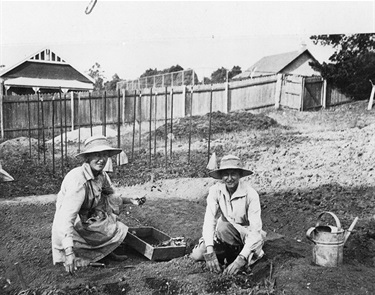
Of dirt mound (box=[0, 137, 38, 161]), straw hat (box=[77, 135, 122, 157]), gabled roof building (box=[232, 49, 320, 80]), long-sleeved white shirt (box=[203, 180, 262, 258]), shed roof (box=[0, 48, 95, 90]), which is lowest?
dirt mound (box=[0, 137, 38, 161])

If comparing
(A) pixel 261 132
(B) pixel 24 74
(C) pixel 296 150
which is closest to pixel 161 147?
(A) pixel 261 132

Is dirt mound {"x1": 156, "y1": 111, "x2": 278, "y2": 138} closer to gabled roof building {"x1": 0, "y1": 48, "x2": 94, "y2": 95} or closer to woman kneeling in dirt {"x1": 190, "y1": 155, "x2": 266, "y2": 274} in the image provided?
woman kneeling in dirt {"x1": 190, "y1": 155, "x2": 266, "y2": 274}

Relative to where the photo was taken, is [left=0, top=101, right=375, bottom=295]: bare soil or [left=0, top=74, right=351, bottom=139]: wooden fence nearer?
[left=0, top=101, right=375, bottom=295]: bare soil

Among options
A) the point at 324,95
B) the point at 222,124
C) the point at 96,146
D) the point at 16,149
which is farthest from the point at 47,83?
the point at 96,146

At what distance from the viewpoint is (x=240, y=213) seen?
13.7 ft

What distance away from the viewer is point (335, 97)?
57.4ft

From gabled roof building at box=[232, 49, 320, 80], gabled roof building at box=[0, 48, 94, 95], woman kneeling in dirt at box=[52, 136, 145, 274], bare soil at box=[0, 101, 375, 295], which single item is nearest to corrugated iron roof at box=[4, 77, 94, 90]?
gabled roof building at box=[0, 48, 94, 95]

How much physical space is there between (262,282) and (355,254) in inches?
76.5

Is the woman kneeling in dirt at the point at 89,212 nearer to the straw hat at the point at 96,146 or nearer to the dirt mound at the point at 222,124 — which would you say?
the straw hat at the point at 96,146

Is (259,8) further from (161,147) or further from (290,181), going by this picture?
(161,147)

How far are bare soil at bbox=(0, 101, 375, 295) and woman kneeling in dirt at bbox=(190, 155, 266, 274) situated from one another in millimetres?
149

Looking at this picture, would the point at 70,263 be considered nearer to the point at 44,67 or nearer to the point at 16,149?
the point at 16,149

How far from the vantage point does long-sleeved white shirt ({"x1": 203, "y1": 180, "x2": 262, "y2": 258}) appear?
13.1ft

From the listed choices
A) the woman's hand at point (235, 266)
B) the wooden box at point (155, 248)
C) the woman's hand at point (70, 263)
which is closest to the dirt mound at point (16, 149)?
the wooden box at point (155, 248)
